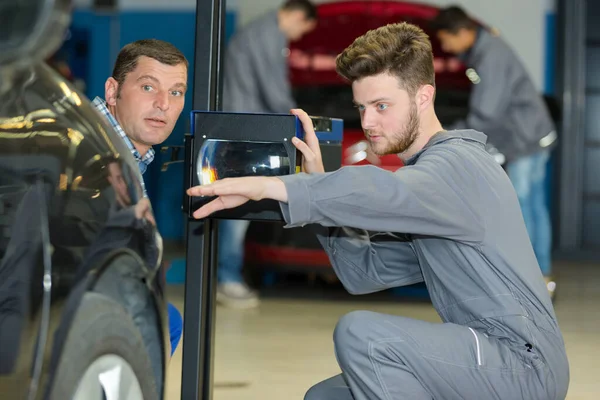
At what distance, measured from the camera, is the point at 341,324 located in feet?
6.29

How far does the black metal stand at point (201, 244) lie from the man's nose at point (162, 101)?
7 cm

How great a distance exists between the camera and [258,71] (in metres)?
4.73

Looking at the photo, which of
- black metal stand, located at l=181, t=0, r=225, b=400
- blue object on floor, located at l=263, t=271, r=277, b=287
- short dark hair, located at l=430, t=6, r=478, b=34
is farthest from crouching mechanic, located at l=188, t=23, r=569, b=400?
blue object on floor, located at l=263, t=271, r=277, b=287

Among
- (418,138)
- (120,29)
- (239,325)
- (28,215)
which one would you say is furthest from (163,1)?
(28,215)

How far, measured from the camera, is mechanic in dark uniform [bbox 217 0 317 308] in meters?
4.75

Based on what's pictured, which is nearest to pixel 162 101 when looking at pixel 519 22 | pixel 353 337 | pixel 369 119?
pixel 369 119

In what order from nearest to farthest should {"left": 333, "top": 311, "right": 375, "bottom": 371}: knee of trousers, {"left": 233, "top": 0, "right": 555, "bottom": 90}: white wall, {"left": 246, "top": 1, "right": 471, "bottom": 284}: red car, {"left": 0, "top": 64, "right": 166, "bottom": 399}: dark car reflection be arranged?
1. {"left": 0, "top": 64, "right": 166, "bottom": 399}: dark car reflection
2. {"left": 333, "top": 311, "right": 375, "bottom": 371}: knee of trousers
3. {"left": 246, "top": 1, "right": 471, "bottom": 284}: red car
4. {"left": 233, "top": 0, "right": 555, "bottom": 90}: white wall

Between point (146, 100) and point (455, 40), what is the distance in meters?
2.91

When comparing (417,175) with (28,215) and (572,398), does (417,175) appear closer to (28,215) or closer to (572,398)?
(28,215)

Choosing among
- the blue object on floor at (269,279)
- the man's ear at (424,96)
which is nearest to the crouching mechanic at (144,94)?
the man's ear at (424,96)

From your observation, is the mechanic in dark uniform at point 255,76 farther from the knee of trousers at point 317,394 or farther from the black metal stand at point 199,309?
the knee of trousers at point 317,394

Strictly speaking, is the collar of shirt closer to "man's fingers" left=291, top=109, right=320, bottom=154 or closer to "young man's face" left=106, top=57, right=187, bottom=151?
"young man's face" left=106, top=57, right=187, bottom=151

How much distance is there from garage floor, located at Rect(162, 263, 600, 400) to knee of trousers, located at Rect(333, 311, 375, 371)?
4.05 ft

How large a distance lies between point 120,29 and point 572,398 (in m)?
5.87
